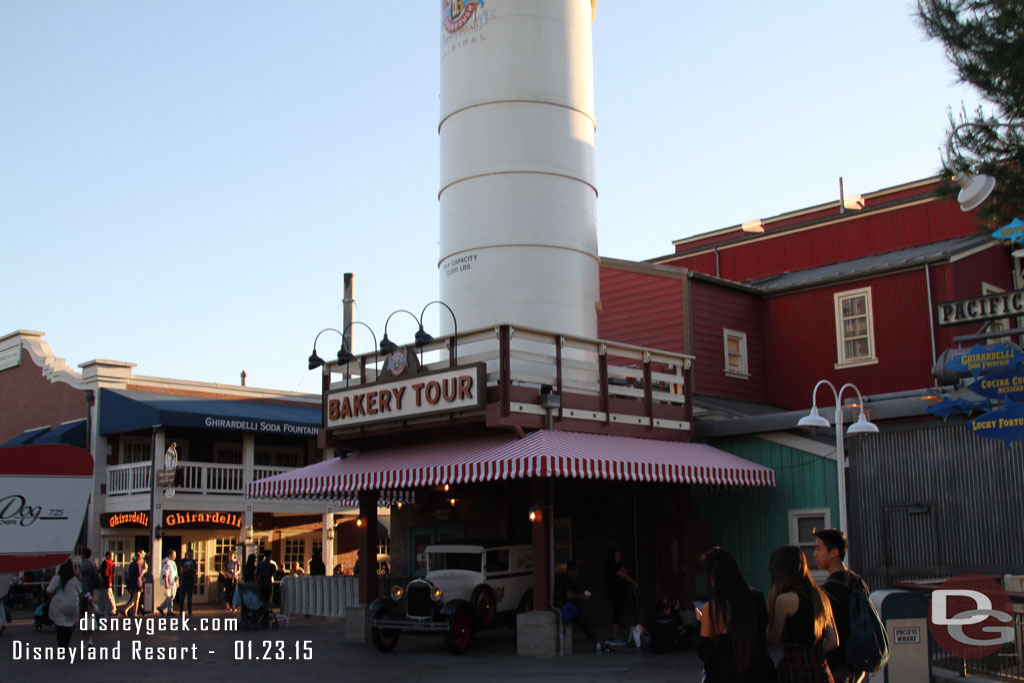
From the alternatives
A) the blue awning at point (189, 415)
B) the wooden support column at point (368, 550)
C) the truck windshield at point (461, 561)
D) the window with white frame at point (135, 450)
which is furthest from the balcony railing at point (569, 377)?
the window with white frame at point (135, 450)

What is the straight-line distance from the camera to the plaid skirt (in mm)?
6121

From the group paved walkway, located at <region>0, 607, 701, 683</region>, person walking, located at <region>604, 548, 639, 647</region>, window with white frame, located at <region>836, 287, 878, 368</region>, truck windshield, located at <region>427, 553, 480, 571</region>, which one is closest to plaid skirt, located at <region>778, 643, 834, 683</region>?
paved walkway, located at <region>0, 607, 701, 683</region>

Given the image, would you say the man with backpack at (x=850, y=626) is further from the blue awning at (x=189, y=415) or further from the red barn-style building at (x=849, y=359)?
the blue awning at (x=189, y=415)

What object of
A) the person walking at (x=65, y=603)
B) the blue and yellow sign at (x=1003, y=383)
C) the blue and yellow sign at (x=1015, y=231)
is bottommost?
the person walking at (x=65, y=603)

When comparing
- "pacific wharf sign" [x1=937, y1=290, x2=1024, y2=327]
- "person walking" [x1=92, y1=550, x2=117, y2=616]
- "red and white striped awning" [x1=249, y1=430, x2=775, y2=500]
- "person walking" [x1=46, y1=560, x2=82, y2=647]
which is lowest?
"person walking" [x1=92, y1=550, x2=117, y2=616]

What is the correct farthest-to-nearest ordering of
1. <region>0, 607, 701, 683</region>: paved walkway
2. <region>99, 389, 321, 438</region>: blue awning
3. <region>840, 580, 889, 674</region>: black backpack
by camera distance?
<region>99, 389, 321, 438</region>: blue awning
<region>0, 607, 701, 683</region>: paved walkway
<region>840, 580, 889, 674</region>: black backpack

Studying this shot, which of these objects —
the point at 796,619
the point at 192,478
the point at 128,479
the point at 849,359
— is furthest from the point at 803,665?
the point at 192,478

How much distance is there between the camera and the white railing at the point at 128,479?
3101cm

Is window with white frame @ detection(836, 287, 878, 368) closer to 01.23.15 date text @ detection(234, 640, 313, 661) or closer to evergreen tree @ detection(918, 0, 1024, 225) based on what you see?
evergreen tree @ detection(918, 0, 1024, 225)

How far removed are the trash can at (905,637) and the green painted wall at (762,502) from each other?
284 inches

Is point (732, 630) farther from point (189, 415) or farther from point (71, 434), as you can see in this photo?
point (71, 434)

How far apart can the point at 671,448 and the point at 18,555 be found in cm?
1492

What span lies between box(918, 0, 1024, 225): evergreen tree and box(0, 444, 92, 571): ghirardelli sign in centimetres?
1571

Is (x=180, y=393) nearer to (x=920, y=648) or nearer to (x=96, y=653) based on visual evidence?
(x=96, y=653)
